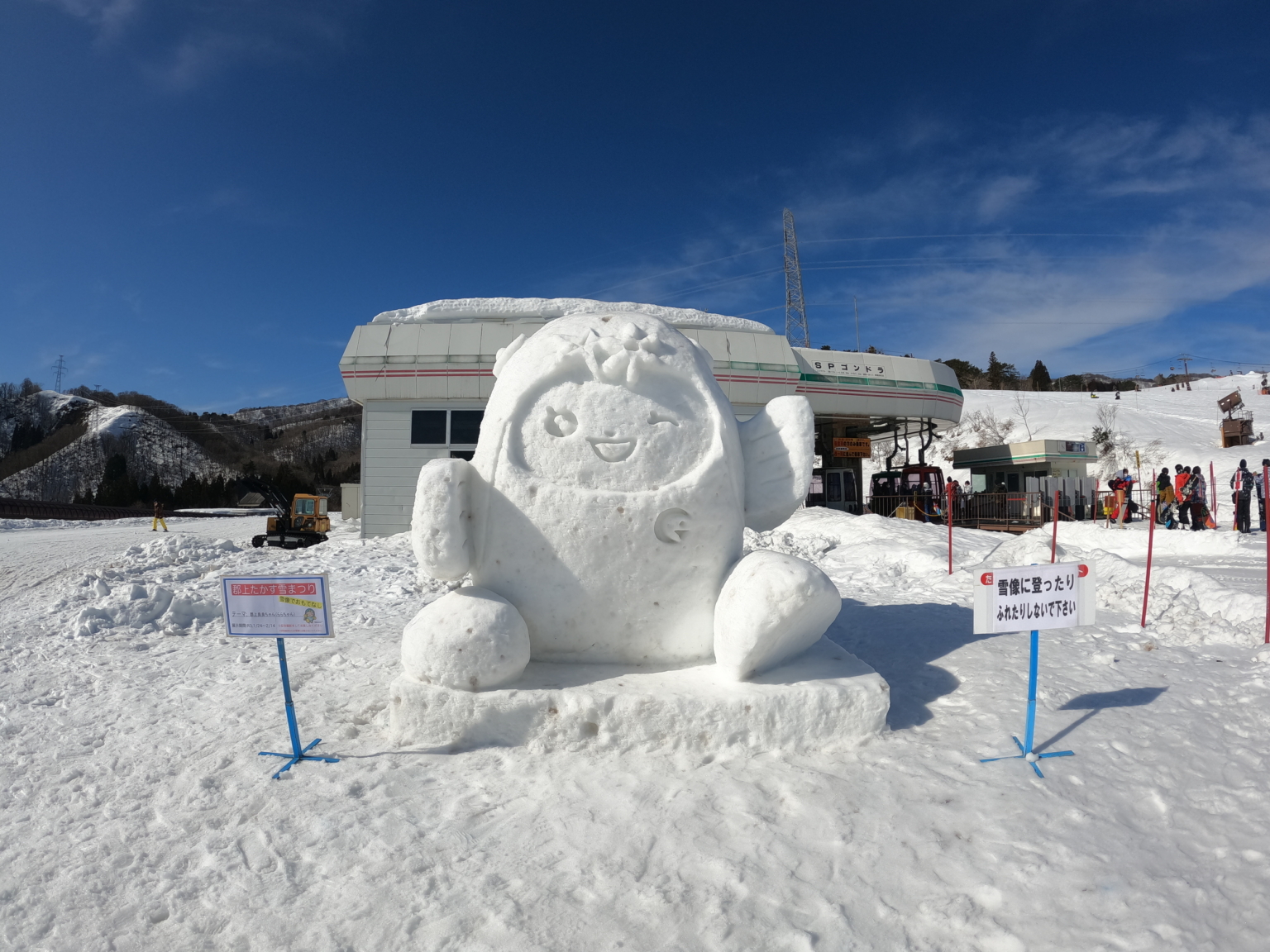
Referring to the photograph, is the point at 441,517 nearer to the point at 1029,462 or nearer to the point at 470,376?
the point at 470,376

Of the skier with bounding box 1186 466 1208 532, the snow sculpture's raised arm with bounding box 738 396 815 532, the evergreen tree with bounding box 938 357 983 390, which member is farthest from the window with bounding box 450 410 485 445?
the evergreen tree with bounding box 938 357 983 390

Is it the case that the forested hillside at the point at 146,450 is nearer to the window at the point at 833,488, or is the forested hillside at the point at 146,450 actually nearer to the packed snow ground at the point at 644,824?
the window at the point at 833,488

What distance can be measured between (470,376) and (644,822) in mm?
11626

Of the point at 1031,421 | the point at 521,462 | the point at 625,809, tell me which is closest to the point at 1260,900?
the point at 625,809

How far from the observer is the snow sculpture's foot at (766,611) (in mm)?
3061

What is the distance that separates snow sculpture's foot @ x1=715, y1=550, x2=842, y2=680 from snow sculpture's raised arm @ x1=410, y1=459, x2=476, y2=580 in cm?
130

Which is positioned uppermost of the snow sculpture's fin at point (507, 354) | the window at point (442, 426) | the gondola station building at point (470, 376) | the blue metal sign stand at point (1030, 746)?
the gondola station building at point (470, 376)

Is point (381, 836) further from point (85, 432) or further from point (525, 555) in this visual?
point (85, 432)

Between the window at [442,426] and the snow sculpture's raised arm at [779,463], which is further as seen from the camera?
the window at [442,426]

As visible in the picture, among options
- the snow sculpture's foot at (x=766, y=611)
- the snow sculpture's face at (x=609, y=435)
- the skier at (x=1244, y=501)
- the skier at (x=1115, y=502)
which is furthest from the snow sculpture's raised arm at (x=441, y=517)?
the skier at (x=1244, y=501)

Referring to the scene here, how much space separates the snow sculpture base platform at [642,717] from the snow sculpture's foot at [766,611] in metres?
0.15

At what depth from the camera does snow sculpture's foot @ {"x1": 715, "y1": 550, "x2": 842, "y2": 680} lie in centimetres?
306

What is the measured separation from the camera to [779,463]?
3.60m

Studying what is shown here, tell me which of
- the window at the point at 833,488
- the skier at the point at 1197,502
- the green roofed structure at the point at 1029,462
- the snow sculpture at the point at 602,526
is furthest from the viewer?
the green roofed structure at the point at 1029,462
